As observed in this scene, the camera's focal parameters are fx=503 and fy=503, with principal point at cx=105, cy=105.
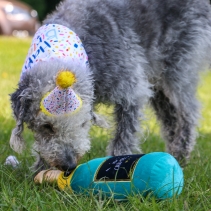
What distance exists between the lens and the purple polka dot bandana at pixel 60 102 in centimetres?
359

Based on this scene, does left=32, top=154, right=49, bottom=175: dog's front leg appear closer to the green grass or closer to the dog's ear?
the green grass

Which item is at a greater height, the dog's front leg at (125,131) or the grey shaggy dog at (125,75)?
the grey shaggy dog at (125,75)

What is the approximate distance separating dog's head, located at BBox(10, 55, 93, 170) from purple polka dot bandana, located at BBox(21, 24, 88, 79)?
0.28 ft

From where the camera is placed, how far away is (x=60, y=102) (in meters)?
3.64

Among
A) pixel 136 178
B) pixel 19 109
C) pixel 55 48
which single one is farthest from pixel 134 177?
pixel 55 48

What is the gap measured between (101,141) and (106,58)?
1.44 meters

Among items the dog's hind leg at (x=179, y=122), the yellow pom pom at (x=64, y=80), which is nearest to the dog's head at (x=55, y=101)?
the yellow pom pom at (x=64, y=80)

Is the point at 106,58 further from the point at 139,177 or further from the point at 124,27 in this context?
the point at 139,177

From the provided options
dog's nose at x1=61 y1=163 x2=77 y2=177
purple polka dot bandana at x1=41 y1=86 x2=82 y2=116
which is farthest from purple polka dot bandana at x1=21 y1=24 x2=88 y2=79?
dog's nose at x1=61 y1=163 x2=77 y2=177

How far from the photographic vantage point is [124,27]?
4773mm

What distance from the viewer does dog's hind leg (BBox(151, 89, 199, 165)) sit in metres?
5.36

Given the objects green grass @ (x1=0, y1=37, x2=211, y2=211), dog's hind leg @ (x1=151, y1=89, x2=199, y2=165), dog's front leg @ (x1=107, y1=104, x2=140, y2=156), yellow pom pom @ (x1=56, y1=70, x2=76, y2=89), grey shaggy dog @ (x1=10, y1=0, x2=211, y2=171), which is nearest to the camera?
green grass @ (x1=0, y1=37, x2=211, y2=211)

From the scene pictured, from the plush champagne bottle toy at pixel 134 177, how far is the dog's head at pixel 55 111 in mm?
286

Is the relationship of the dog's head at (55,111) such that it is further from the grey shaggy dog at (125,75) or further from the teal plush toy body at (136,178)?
the teal plush toy body at (136,178)
